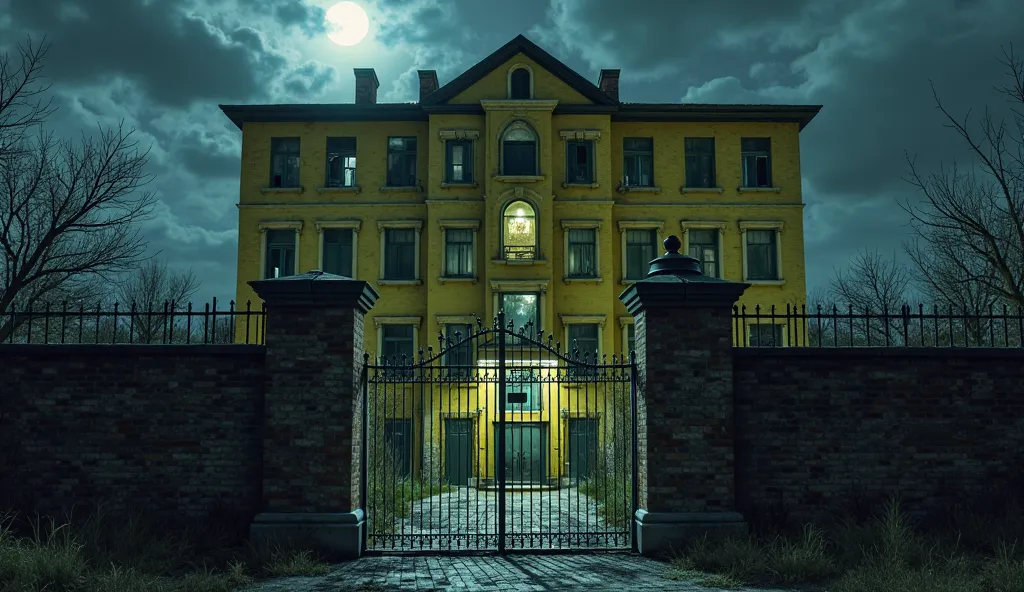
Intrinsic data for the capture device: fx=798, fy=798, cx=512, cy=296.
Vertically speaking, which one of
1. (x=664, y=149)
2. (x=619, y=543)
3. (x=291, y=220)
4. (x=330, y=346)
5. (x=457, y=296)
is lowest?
(x=619, y=543)

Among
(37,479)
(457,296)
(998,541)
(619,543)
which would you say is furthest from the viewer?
(457,296)

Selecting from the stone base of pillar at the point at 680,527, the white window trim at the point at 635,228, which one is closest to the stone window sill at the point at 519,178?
the white window trim at the point at 635,228

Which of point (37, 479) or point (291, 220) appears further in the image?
point (291, 220)

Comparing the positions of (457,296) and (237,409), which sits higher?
(457,296)

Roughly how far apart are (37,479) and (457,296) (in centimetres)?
1621

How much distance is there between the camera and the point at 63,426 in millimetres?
A: 9320

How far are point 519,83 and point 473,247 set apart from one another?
547 centimetres

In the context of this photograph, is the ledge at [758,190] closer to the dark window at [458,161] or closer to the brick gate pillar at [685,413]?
the dark window at [458,161]

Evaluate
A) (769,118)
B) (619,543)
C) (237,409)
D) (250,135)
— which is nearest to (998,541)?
(619,543)

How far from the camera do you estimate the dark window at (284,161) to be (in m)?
25.9

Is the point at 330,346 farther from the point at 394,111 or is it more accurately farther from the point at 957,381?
the point at 394,111

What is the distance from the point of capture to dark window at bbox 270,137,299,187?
85.0 ft

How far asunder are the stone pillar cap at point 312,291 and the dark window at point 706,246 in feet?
59.2

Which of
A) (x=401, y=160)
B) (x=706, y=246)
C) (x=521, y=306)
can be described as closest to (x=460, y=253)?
(x=521, y=306)
